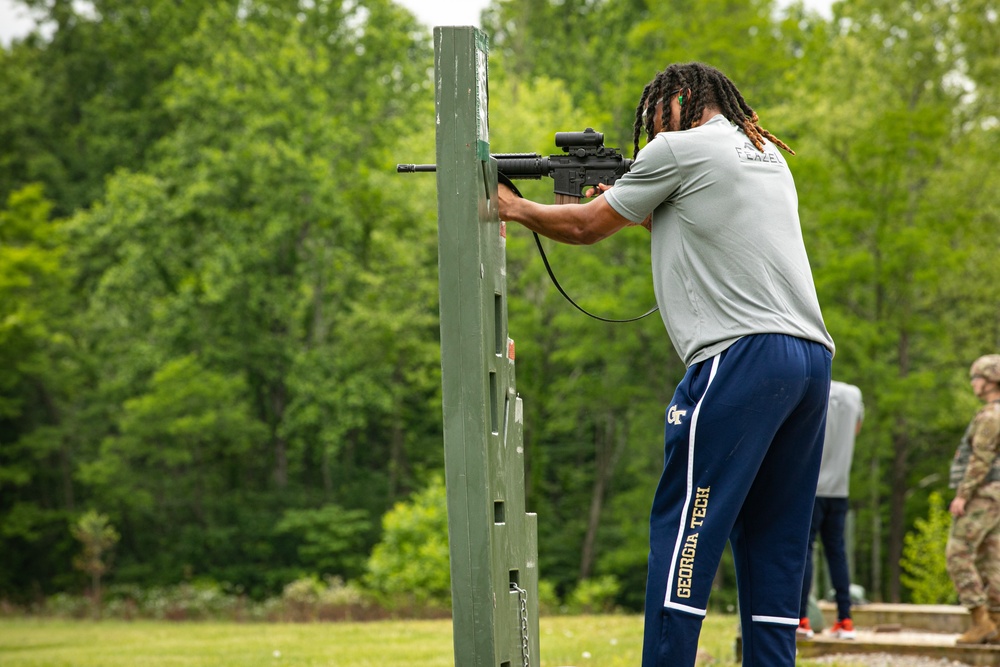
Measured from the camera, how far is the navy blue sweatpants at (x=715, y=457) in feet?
9.78

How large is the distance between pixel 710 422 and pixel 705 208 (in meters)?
0.59

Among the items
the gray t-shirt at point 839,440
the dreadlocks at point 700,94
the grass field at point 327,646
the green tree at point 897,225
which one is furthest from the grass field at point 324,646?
the green tree at point 897,225

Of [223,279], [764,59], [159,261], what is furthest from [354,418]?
[764,59]

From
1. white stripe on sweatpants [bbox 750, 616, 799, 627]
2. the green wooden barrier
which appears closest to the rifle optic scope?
the green wooden barrier

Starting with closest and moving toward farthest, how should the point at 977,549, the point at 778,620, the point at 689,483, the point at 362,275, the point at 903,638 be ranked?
the point at 689,483 < the point at 778,620 < the point at 977,549 < the point at 903,638 < the point at 362,275

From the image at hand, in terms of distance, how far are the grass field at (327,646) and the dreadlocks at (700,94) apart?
13.5ft

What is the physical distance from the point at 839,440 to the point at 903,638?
1496 mm

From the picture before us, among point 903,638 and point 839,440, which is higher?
point 839,440

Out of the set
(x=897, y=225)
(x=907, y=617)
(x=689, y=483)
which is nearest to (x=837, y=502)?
(x=907, y=617)

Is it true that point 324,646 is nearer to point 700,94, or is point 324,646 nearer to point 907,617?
point 907,617

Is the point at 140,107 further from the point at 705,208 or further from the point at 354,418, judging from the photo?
the point at 705,208

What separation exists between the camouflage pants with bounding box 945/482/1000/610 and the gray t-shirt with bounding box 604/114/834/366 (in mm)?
5197

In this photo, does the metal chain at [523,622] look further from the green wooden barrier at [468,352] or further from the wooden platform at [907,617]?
the wooden platform at [907,617]

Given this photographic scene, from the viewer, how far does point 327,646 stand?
941 cm
